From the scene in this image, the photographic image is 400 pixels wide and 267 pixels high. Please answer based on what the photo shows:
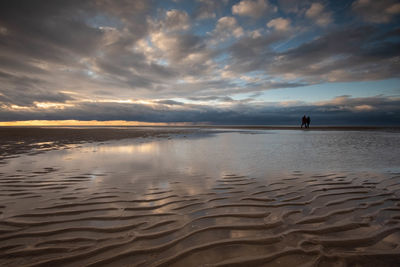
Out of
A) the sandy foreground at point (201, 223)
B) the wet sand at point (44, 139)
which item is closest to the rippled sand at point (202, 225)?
the sandy foreground at point (201, 223)

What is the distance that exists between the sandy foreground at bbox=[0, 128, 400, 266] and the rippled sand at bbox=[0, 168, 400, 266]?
1 centimetres

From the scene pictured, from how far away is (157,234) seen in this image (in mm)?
2576

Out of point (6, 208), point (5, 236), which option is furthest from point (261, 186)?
point (6, 208)

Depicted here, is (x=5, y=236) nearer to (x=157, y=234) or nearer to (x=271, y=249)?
(x=157, y=234)

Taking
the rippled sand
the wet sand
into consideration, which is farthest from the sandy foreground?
the wet sand

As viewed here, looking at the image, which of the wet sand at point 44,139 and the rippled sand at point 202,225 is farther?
the wet sand at point 44,139

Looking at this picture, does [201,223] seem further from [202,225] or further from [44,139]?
[44,139]

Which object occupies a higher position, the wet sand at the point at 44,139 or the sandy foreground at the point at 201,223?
the wet sand at the point at 44,139

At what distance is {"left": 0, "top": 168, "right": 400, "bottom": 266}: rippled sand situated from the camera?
2129 mm

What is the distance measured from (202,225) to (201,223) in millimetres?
68

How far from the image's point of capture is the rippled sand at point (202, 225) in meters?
2.13

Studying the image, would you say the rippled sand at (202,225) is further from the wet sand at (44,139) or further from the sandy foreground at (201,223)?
the wet sand at (44,139)

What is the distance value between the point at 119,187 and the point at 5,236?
2.18 metres

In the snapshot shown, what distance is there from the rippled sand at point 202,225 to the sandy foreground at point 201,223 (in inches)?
0.5
